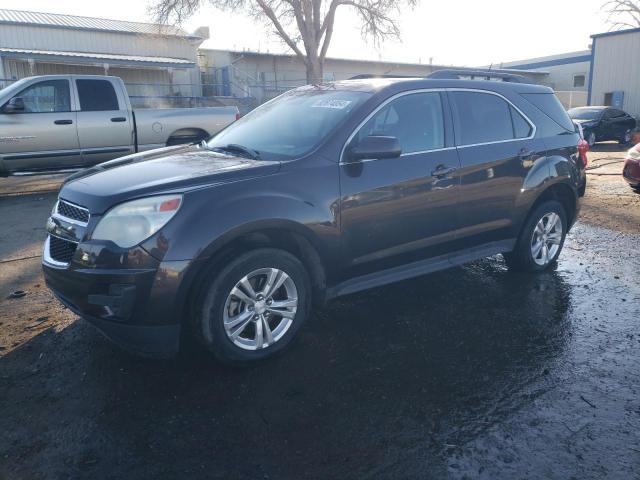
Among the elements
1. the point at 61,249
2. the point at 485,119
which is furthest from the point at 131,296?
the point at 485,119

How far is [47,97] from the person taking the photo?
9.37 m

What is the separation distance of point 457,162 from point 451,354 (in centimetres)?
160

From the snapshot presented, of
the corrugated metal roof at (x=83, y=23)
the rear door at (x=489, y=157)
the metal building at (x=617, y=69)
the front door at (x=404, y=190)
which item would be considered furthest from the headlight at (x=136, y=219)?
the metal building at (x=617, y=69)

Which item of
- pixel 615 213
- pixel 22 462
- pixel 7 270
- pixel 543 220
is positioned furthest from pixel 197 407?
pixel 615 213

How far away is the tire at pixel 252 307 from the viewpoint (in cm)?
313

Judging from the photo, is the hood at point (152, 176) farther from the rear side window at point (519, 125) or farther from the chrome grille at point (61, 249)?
the rear side window at point (519, 125)

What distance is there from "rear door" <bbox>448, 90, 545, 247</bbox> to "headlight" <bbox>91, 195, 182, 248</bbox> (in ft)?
7.98

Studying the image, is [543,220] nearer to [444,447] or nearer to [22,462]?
[444,447]

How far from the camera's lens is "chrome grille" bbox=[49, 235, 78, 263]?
3199 millimetres

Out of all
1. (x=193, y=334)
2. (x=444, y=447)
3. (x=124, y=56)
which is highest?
(x=124, y=56)

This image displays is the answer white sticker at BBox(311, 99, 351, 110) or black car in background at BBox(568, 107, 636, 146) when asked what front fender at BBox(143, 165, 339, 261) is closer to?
white sticker at BBox(311, 99, 351, 110)

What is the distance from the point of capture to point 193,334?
318 cm

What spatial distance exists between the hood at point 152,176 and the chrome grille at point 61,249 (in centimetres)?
27

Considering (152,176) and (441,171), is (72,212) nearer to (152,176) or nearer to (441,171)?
(152,176)
